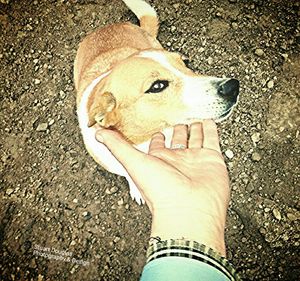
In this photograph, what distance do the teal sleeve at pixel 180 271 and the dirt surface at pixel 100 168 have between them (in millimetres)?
1431

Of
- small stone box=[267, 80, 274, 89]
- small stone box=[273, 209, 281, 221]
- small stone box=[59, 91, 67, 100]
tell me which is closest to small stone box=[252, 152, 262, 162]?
small stone box=[273, 209, 281, 221]

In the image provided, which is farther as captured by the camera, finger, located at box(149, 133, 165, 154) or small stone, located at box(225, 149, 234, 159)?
small stone, located at box(225, 149, 234, 159)

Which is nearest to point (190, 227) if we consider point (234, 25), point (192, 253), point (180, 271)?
point (192, 253)

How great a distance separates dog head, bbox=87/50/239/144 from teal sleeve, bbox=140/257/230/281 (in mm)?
1073

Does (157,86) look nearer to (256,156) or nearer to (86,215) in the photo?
(256,156)

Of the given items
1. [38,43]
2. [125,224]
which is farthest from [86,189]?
[38,43]

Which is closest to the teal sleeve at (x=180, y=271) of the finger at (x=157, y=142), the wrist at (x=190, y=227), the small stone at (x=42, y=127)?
the wrist at (x=190, y=227)

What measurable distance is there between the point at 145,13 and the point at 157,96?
150cm

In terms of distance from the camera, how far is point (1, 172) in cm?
337

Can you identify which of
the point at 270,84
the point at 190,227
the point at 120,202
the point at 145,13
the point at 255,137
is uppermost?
the point at 145,13

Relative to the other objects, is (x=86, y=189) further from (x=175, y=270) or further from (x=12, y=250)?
(x=175, y=270)

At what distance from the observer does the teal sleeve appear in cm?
139

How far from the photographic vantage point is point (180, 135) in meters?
2.31

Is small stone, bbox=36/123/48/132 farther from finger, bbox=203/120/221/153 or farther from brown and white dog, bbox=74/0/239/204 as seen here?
finger, bbox=203/120/221/153
